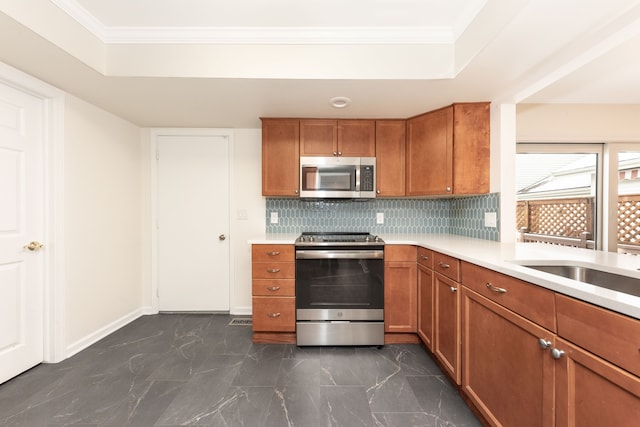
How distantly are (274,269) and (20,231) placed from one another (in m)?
1.87

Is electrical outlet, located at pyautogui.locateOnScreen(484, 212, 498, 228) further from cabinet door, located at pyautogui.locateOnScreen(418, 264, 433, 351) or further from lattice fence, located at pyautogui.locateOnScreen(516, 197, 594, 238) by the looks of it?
lattice fence, located at pyautogui.locateOnScreen(516, 197, 594, 238)

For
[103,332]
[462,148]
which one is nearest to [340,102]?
[462,148]

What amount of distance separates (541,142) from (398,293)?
2.14 meters

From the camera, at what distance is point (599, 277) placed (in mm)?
1301

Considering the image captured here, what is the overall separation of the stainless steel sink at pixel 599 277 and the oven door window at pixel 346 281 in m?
1.13

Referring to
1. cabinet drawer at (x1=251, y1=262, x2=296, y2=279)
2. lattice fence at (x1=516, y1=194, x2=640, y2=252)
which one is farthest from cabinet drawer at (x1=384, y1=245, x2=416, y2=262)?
lattice fence at (x1=516, y1=194, x2=640, y2=252)

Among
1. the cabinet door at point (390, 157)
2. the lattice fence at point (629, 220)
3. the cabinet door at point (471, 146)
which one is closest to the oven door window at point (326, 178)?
the cabinet door at point (390, 157)

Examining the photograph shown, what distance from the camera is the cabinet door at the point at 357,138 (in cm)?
258

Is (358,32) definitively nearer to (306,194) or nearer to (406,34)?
(406,34)

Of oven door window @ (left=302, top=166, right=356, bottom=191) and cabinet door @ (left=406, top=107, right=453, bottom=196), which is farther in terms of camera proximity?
oven door window @ (left=302, top=166, right=356, bottom=191)

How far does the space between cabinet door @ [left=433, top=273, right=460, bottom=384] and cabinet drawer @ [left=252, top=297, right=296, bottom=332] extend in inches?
46.5

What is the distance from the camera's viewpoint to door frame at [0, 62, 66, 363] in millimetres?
1974

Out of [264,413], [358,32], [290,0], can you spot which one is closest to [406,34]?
[358,32]

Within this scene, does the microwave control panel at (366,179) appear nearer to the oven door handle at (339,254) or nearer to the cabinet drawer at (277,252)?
the oven door handle at (339,254)
